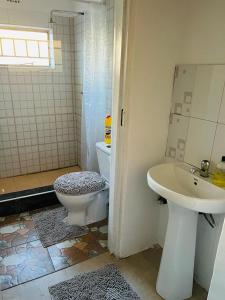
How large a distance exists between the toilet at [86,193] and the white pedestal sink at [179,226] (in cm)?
64

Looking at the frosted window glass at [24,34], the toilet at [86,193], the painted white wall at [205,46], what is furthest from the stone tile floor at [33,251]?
the frosted window glass at [24,34]

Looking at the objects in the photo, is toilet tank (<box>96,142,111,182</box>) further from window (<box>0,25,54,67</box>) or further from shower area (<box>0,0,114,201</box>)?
window (<box>0,25,54,67</box>)

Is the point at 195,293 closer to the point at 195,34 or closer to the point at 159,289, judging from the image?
the point at 159,289

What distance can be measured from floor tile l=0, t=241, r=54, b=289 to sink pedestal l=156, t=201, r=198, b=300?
795mm

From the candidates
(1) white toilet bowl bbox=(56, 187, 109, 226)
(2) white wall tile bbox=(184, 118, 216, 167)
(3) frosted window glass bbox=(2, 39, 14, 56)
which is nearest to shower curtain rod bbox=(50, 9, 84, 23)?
(3) frosted window glass bbox=(2, 39, 14, 56)

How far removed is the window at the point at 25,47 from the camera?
8.27ft

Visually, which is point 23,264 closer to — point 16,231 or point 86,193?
point 16,231

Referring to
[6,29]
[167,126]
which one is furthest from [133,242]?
[6,29]

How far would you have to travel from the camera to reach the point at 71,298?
4.68 ft

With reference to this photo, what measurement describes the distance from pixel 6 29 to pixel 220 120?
7.93 ft

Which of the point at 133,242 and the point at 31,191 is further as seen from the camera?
the point at 31,191

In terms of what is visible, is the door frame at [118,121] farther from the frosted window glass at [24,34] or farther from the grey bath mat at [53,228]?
the frosted window glass at [24,34]

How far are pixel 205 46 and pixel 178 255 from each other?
1.22 m

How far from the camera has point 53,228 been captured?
2043mm
